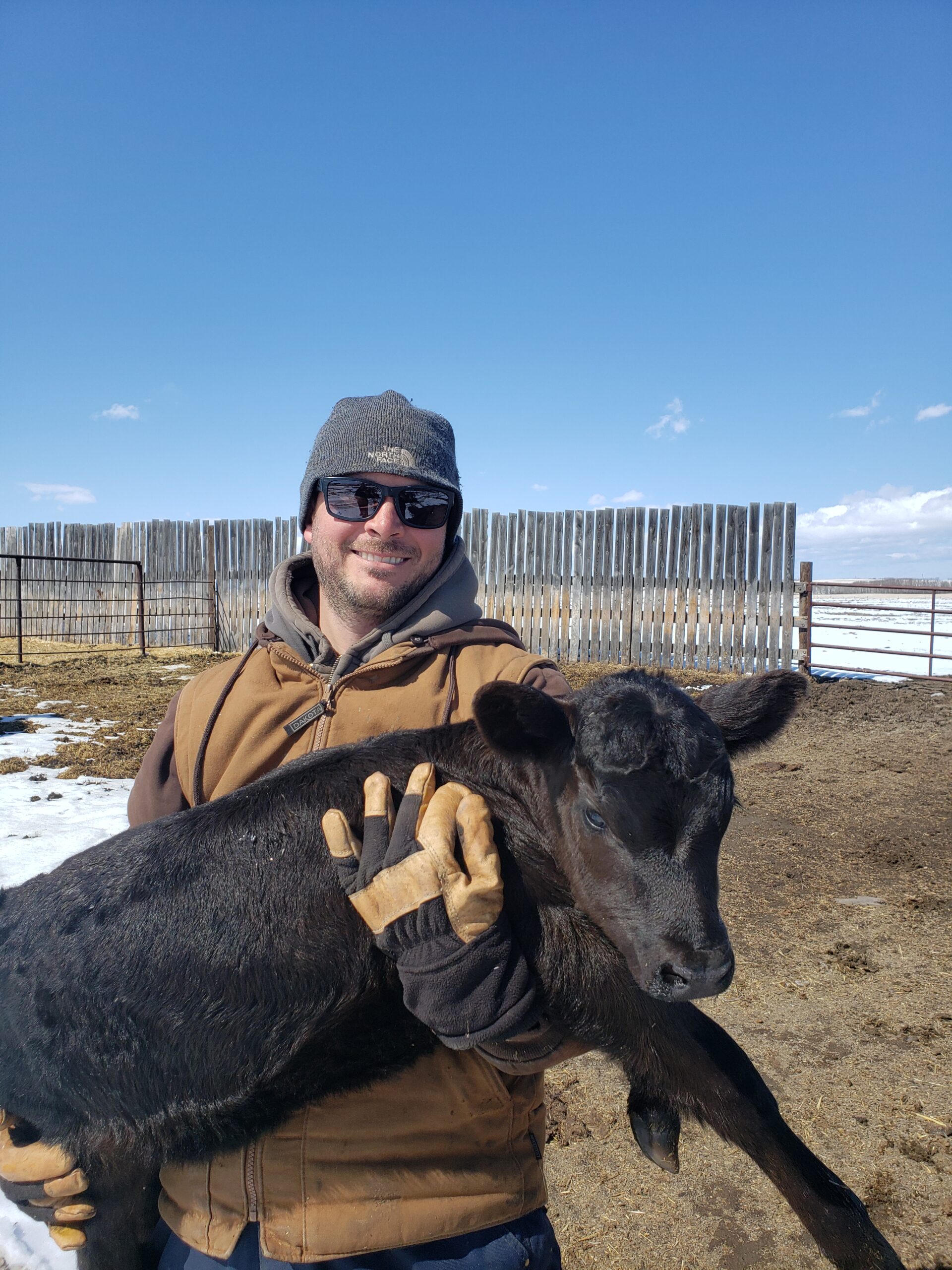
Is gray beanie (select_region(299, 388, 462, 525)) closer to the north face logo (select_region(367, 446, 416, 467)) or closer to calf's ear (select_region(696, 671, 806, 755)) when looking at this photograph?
the north face logo (select_region(367, 446, 416, 467))

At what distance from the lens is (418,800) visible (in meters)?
1.77

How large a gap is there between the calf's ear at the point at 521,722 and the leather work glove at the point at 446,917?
0.74 feet

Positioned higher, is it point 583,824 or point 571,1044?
point 583,824

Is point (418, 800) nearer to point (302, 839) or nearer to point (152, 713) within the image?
point (302, 839)

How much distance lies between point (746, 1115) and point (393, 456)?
1.92 metres

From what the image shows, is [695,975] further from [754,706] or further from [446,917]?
[754,706]

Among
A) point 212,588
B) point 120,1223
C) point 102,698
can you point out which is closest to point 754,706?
point 120,1223

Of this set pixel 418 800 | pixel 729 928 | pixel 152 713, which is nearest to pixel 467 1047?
pixel 418 800

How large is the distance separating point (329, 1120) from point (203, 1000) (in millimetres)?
388

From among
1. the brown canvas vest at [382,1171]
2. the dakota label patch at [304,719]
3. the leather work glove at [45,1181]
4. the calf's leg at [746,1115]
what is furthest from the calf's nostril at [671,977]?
the leather work glove at [45,1181]

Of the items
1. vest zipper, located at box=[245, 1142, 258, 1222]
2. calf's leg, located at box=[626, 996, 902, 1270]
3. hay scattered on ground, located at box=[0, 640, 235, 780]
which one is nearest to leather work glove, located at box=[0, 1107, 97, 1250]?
vest zipper, located at box=[245, 1142, 258, 1222]

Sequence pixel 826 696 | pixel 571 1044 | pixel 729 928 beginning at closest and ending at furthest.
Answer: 1. pixel 571 1044
2. pixel 729 928
3. pixel 826 696

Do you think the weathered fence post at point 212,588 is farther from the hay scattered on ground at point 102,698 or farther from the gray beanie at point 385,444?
the gray beanie at point 385,444

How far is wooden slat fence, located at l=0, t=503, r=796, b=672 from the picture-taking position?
14.3 m
